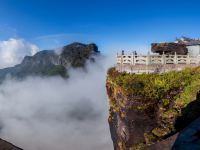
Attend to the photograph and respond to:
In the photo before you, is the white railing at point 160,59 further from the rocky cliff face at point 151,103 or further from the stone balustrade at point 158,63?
the rocky cliff face at point 151,103

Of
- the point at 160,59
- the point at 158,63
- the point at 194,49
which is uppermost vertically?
the point at 194,49

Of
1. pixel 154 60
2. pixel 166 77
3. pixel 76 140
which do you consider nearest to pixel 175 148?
pixel 166 77

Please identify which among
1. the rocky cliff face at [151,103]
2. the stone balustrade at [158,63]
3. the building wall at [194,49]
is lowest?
the rocky cliff face at [151,103]

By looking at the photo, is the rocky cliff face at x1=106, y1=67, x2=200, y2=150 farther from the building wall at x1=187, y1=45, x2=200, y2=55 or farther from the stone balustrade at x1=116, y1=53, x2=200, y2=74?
the building wall at x1=187, y1=45, x2=200, y2=55

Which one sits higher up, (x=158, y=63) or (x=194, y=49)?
(x=194, y=49)

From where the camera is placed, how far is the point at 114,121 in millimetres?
31875

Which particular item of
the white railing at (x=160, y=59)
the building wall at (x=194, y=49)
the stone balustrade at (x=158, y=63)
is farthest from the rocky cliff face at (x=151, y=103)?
the building wall at (x=194, y=49)

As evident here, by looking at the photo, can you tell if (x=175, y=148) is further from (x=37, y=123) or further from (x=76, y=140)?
(x=37, y=123)

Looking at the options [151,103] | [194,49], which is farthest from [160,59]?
[194,49]

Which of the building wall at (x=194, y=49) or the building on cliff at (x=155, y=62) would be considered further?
the building wall at (x=194, y=49)

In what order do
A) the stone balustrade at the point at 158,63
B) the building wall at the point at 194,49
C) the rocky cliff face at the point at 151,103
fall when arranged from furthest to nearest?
the building wall at the point at 194,49 < the stone balustrade at the point at 158,63 < the rocky cliff face at the point at 151,103

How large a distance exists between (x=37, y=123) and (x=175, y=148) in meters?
139

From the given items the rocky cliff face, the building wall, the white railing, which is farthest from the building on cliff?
the building wall

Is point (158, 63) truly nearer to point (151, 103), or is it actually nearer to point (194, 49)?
point (151, 103)
